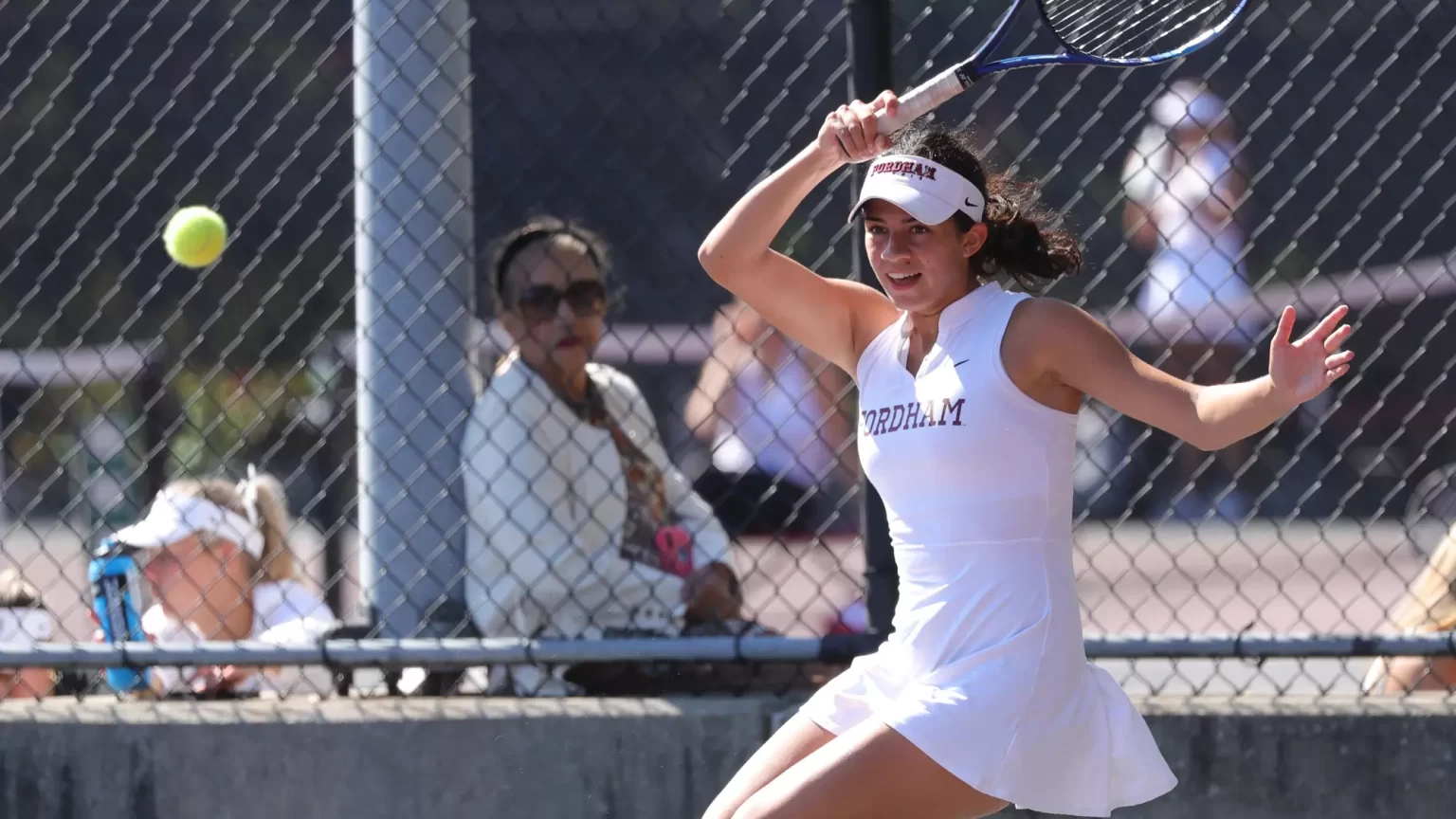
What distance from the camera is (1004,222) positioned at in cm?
303

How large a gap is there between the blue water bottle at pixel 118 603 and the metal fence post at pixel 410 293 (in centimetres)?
58

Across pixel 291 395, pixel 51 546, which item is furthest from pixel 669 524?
pixel 51 546

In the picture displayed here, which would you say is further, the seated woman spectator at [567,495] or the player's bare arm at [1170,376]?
the seated woman spectator at [567,495]

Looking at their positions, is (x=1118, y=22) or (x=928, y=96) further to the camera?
(x=1118, y=22)

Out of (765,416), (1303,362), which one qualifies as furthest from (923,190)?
(765,416)

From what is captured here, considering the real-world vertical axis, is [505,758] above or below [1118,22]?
below

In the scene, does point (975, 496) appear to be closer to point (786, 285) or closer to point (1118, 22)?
point (786, 285)

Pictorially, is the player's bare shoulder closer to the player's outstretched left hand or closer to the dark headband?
the player's outstretched left hand

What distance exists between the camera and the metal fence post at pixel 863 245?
145 inches

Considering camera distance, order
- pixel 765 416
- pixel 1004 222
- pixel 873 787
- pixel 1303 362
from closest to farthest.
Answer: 1. pixel 1303 362
2. pixel 873 787
3. pixel 1004 222
4. pixel 765 416

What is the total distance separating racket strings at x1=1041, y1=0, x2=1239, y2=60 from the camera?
121 inches

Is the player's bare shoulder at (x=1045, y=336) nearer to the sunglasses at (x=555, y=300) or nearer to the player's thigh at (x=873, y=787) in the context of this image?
the player's thigh at (x=873, y=787)

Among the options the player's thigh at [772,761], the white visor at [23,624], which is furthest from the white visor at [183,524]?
the player's thigh at [772,761]

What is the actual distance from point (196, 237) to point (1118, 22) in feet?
7.42
